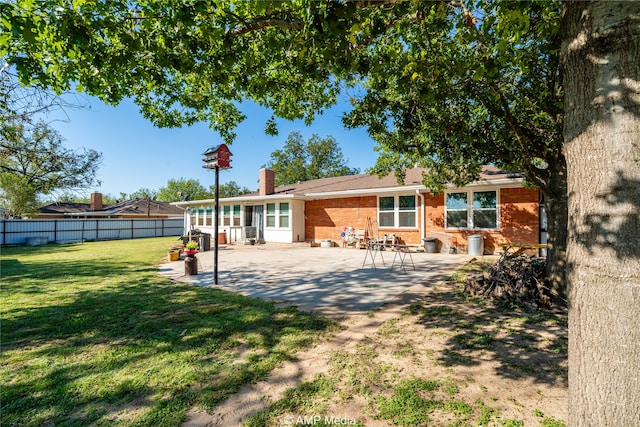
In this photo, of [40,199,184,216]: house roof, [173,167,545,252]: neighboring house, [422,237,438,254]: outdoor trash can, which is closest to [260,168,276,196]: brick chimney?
[173,167,545,252]: neighboring house

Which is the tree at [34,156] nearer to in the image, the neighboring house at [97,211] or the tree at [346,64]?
the tree at [346,64]

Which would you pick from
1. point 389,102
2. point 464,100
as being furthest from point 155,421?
point 464,100

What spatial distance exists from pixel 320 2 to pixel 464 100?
501 cm

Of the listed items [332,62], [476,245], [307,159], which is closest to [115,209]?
[307,159]

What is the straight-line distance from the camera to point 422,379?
9.53 ft

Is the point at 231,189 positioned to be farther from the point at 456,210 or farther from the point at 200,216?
the point at 456,210

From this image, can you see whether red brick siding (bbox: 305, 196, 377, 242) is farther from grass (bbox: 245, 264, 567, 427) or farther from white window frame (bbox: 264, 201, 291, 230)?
grass (bbox: 245, 264, 567, 427)

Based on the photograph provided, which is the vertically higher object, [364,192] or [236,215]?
[364,192]

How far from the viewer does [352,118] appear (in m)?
6.54

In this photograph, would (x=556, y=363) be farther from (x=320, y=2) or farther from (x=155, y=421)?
(x=320, y=2)

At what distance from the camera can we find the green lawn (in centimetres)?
256

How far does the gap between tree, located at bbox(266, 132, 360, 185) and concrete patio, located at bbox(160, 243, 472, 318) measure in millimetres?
31929

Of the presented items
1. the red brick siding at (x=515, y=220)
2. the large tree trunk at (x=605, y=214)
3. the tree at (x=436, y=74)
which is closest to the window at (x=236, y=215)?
the tree at (x=436, y=74)

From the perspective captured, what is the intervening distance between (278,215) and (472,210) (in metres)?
10.7
